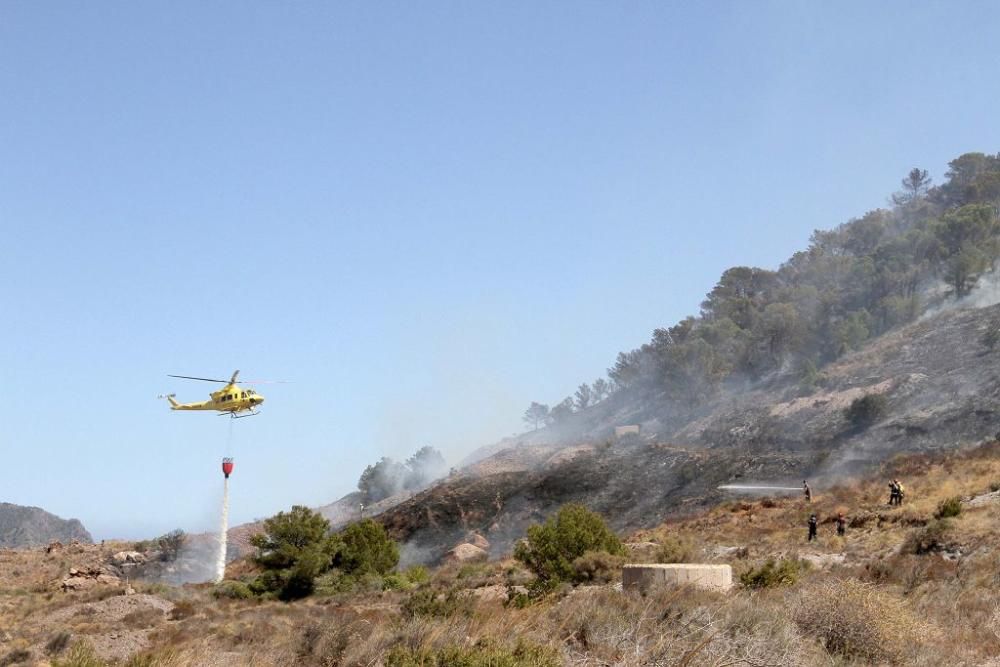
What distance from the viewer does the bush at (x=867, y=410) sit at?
187 feet

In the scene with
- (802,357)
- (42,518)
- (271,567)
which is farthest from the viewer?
(42,518)

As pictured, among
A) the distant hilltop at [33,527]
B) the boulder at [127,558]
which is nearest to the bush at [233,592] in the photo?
the boulder at [127,558]

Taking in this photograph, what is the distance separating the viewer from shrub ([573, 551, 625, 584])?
2745 centimetres

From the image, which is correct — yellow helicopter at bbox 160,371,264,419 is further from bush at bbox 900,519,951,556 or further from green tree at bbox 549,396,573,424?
green tree at bbox 549,396,573,424

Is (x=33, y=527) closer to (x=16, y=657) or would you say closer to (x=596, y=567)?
(x=16, y=657)

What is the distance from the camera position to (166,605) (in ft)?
116

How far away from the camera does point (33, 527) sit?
10825cm

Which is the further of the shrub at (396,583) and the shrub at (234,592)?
the shrub at (234,592)

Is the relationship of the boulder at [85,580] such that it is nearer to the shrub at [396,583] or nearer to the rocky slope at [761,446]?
the shrub at [396,583]

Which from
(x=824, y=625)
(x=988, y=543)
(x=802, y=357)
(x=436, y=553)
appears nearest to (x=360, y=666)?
(x=824, y=625)

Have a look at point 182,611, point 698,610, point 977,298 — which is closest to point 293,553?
point 182,611

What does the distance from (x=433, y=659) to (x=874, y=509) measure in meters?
31.5

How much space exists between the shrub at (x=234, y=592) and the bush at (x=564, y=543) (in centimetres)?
1538

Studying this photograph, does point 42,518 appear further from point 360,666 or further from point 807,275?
point 360,666
